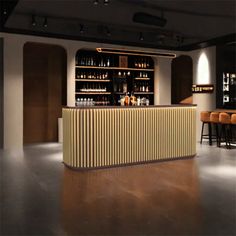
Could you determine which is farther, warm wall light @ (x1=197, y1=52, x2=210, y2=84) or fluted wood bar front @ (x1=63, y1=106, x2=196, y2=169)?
warm wall light @ (x1=197, y1=52, x2=210, y2=84)

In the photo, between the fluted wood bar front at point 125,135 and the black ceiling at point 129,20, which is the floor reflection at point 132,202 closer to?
the fluted wood bar front at point 125,135

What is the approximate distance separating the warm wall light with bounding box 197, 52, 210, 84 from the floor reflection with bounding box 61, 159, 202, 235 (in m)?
5.26

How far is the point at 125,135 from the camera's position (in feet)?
20.9

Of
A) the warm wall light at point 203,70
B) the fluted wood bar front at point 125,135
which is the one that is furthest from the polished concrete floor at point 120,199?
the warm wall light at point 203,70

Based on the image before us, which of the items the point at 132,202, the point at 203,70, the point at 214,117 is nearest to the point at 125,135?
the point at 132,202

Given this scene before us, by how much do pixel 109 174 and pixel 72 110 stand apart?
1.32 meters

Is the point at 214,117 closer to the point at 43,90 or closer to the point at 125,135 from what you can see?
the point at 125,135

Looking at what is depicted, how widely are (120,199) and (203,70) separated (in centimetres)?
740

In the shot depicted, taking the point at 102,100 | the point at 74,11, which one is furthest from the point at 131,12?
the point at 102,100

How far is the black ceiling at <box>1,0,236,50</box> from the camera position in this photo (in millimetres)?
6559

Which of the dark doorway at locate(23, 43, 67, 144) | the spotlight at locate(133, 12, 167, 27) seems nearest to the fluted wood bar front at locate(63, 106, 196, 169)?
the spotlight at locate(133, 12, 167, 27)

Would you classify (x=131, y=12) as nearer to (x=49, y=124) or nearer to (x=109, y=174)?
(x=109, y=174)

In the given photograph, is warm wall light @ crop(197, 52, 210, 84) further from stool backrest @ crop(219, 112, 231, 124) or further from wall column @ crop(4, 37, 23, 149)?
wall column @ crop(4, 37, 23, 149)

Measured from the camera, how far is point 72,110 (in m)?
5.92
